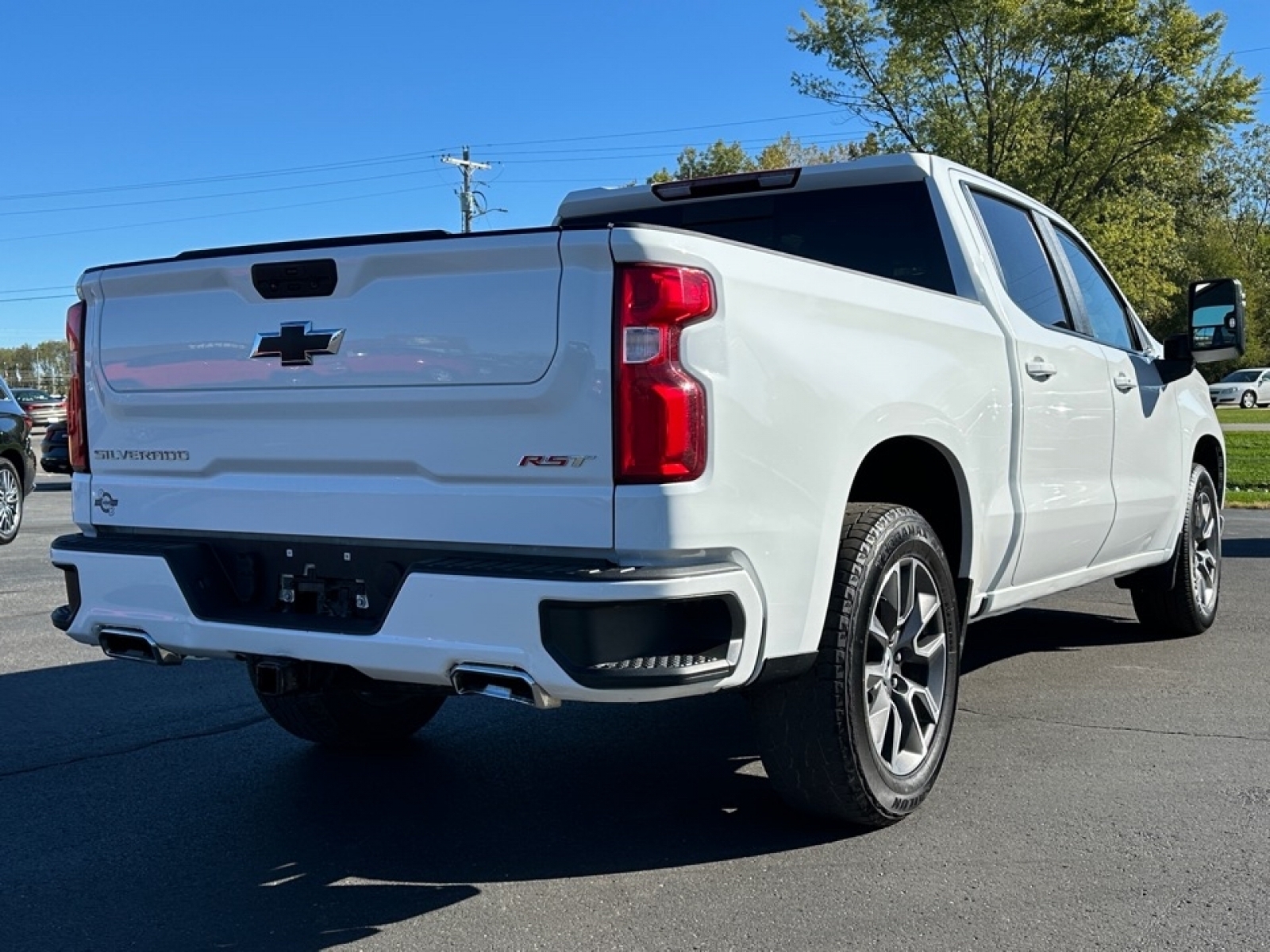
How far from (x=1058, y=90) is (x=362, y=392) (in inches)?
820

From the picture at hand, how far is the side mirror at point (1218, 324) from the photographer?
621 cm

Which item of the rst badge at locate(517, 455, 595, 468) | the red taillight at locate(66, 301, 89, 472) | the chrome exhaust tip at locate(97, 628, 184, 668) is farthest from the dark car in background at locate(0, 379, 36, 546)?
the rst badge at locate(517, 455, 595, 468)

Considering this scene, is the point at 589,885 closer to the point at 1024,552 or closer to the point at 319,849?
the point at 319,849

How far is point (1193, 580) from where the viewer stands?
21.4 ft

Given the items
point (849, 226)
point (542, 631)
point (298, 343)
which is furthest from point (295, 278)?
point (849, 226)

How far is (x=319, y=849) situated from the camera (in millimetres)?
3775

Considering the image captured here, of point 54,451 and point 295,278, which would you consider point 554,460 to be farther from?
point 54,451

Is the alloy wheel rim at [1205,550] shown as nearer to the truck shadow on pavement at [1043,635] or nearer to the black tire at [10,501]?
the truck shadow on pavement at [1043,635]

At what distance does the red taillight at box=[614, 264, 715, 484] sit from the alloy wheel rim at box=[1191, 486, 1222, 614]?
4.39m

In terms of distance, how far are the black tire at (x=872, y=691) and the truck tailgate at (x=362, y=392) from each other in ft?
2.74

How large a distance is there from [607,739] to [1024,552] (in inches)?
65.2

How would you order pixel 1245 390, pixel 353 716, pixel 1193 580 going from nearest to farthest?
pixel 353 716 < pixel 1193 580 < pixel 1245 390

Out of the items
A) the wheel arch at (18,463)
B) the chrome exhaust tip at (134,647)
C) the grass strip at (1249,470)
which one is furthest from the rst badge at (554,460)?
the wheel arch at (18,463)

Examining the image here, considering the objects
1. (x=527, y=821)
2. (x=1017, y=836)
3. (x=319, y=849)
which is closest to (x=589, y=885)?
(x=527, y=821)
